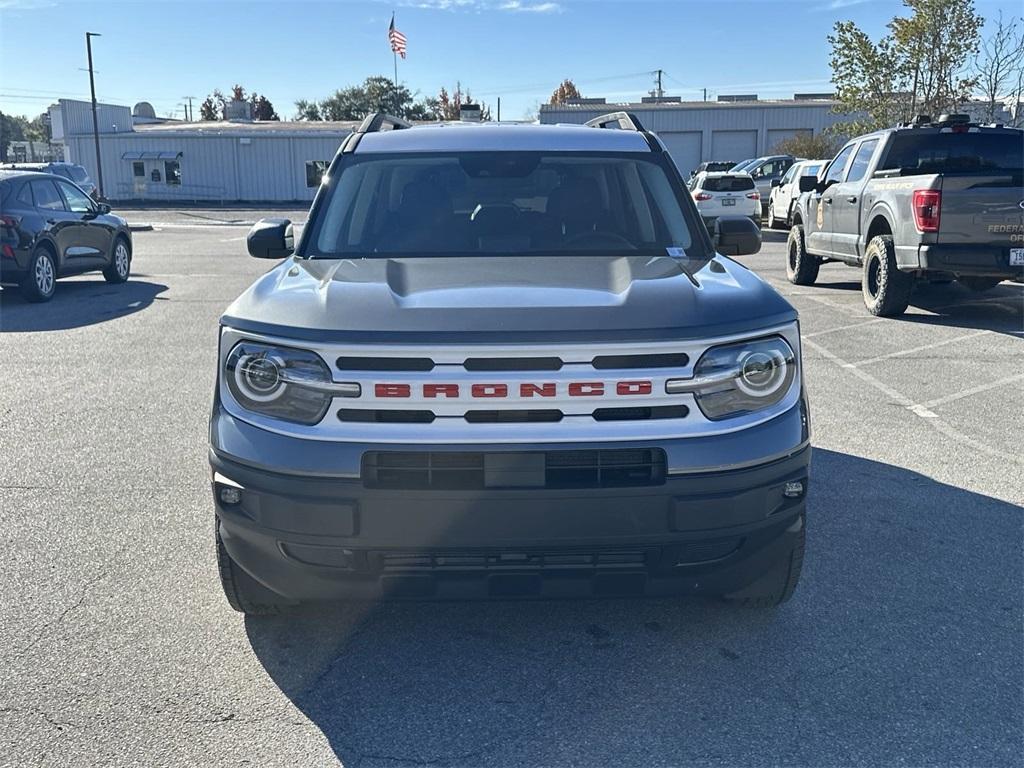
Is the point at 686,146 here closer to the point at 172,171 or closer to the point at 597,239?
the point at 172,171

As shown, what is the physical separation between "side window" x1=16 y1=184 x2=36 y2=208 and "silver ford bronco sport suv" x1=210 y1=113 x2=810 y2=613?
10.4 metres

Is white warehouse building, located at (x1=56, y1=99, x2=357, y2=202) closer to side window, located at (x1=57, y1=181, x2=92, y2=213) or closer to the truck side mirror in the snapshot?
side window, located at (x1=57, y1=181, x2=92, y2=213)

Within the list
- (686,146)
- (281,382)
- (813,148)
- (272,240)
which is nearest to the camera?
(281,382)

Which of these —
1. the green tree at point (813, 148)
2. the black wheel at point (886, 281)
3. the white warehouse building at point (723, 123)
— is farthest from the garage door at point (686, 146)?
the black wheel at point (886, 281)

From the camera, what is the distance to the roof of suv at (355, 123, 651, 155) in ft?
14.2

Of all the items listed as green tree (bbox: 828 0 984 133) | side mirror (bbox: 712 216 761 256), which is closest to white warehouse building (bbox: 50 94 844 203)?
green tree (bbox: 828 0 984 133)

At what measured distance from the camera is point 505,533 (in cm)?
268

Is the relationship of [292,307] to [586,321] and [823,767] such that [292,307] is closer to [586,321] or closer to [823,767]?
[586,321]

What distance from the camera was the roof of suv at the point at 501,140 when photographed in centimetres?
432

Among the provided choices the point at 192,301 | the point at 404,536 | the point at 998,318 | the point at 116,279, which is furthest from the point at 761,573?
the point at 116,279

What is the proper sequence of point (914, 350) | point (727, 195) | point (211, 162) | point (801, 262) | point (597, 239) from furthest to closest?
point (211, 162) → point (727, 195) → point (801, 262) → point (914, 350) → point (597, 239)

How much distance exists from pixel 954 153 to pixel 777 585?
8800mm

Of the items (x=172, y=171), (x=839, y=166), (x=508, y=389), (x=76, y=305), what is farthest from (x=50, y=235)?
(x=172, y=171)

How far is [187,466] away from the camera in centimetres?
526
